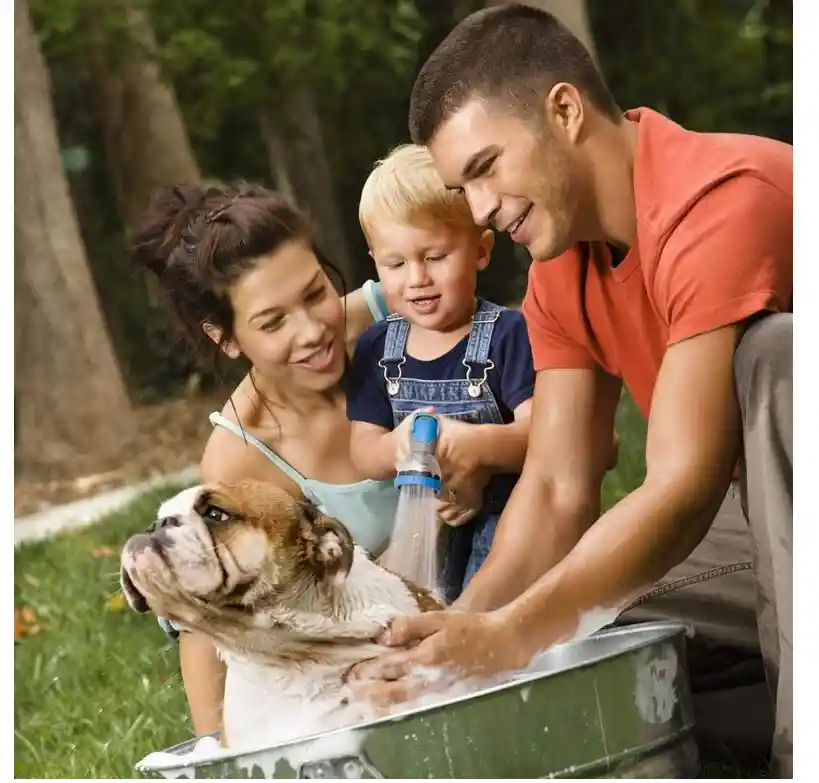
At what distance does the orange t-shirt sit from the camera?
1.21 meters

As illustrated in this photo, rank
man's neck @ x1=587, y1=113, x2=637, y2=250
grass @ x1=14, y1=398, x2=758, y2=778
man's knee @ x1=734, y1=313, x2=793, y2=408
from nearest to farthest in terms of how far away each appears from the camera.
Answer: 1. man's knee @ x1=734, y1=313, x2=793, y2=408
2. man's neck @ x1=587, y1=113, x2=637, y2=250
3. grass @ x1=14, y1=398, x2=758, y2=778

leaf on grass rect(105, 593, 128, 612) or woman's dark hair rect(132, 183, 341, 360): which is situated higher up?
woman's dark hair rect(132, 183, 341, 360)

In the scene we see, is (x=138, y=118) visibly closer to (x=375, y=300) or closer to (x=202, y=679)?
(x=375, y=300)

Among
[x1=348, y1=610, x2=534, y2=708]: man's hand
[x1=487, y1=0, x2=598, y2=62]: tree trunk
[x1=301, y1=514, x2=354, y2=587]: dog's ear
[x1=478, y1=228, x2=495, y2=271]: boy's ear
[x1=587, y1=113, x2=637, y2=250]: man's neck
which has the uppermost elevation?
[x1=487, y1=0, x2=598, y2=62]: tree trunk

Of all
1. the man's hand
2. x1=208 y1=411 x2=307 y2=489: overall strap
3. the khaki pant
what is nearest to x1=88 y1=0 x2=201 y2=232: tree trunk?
x1=208 y1=411 x2=307 y2=489: overall strap

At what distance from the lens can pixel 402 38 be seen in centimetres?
138

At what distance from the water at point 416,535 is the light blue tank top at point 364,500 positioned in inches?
0.4

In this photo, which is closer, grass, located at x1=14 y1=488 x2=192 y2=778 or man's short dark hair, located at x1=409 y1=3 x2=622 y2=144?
man's short dark hair, located at x1=409 y1=3 x2=622 y2=144

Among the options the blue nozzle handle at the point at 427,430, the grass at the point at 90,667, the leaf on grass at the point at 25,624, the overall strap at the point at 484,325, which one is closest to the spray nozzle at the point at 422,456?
the blue nozzle handle at the point at 427,430

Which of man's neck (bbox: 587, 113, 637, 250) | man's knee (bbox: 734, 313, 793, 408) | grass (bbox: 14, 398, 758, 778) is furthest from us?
grass (bbox: 14, 398, 758, 778)

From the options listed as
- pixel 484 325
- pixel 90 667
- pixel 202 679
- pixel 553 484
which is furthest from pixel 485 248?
pixel 90 667

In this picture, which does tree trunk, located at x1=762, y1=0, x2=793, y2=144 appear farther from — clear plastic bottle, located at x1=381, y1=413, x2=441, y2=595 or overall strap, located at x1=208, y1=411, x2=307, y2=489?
overall strap, located at x1=208, y1=411, x2=307, y2=489

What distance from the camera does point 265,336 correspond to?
138 centimetres

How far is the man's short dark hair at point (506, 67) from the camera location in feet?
4.18
